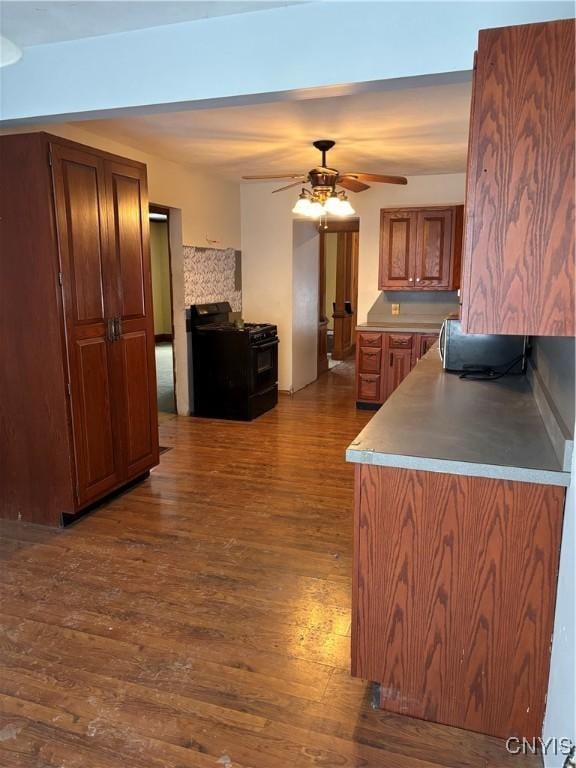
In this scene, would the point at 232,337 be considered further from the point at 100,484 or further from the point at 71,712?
the point at 71,712

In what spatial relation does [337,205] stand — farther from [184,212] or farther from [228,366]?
[228,366]

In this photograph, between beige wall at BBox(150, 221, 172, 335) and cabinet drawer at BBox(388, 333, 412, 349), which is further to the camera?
beige wall at BBox(150, 221, 172, 335)

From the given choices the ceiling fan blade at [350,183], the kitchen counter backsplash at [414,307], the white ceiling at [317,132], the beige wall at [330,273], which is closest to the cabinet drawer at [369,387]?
the kitchen counter backsplash at [414,307]

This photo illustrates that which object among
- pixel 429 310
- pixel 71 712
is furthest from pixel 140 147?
pixel 71 712

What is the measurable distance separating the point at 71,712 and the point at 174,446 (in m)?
2.90

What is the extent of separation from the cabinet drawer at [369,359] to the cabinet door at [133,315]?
250 centimetres

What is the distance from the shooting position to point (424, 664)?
1755 mm

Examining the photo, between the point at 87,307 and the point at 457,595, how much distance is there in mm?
2451

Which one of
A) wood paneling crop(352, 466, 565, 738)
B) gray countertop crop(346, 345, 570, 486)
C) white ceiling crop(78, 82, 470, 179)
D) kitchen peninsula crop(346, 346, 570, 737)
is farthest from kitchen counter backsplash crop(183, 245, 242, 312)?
wood paneling crop(352, 466, 565, 738)

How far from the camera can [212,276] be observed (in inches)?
231

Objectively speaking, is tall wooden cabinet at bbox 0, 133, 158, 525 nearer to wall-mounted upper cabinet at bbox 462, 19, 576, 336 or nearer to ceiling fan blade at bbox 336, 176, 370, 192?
ceiling fan blade at bbox 336, 176, 370, 192

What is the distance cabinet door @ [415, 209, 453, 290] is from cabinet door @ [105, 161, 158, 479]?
2904mm

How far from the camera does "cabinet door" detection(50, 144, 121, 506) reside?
2.89 m

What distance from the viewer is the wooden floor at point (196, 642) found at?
1685mm
